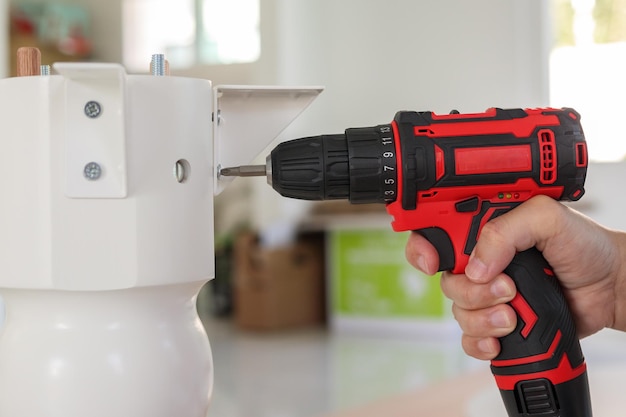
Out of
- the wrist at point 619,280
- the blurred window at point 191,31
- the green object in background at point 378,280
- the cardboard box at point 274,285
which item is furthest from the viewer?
the blurred window at point 191,31

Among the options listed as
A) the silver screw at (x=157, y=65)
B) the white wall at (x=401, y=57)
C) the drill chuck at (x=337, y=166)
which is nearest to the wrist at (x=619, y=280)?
the drill chuck at (x=337, y=166)

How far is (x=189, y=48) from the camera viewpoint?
5.29 metres

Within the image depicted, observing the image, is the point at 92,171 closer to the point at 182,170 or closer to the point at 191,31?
the point at 182,170

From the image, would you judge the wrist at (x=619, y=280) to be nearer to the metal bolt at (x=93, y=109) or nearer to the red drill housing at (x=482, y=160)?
the red drill housing at (x=482, y=160)

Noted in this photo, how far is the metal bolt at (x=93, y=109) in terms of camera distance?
58 cm

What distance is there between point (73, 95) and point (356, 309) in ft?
12.2

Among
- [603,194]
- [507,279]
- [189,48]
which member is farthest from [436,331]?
[507,279]

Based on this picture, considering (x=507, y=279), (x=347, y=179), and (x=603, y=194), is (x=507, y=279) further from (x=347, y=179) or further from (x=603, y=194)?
(x=603, y=194)

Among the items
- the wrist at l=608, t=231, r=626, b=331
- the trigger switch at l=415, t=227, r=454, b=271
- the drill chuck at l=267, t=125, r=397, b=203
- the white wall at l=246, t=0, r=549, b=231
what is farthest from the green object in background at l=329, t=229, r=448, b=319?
the drill chuck at l=267, t=125, r=397, b=203

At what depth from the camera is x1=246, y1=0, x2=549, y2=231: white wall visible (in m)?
3.87

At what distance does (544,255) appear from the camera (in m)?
0.85

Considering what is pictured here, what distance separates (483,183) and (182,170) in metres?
0.29

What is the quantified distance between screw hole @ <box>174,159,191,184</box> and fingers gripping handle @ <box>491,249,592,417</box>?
→ 36 cm

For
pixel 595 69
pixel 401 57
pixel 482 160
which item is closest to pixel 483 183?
pixel 482 160
